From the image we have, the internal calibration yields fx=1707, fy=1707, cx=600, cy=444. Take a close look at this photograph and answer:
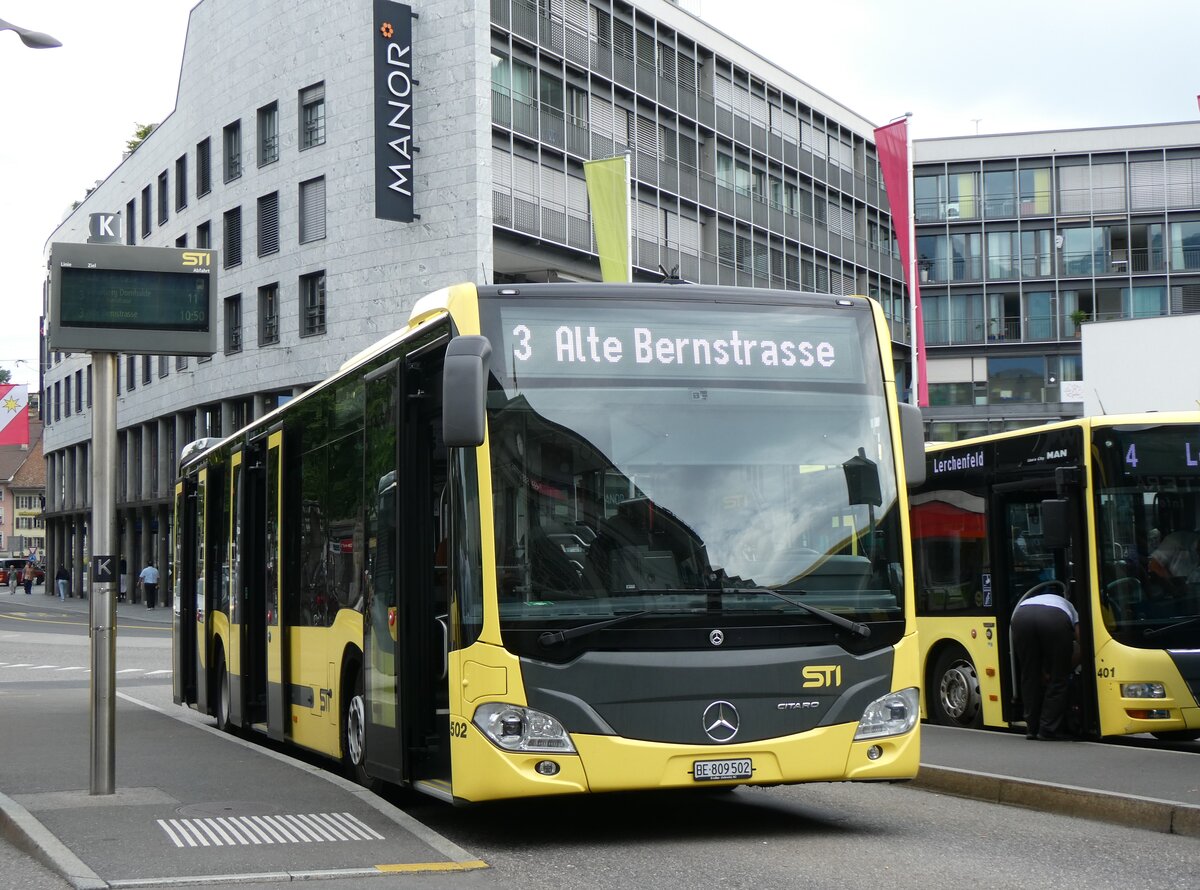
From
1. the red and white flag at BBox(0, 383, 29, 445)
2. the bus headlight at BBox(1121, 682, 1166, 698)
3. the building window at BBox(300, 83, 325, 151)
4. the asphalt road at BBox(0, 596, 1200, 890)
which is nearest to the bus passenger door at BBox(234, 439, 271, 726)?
the asphalt road at BBox(0, 596, 1200, 890)

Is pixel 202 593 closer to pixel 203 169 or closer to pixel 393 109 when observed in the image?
pixel 393 109

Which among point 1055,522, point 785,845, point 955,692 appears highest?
point 1055,522

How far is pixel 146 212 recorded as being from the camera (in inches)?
2510

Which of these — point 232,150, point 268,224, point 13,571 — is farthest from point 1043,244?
point 13,571

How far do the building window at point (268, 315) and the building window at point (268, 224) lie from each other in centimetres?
108

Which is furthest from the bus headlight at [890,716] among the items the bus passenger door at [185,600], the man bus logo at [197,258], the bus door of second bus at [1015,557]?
the bus passenger door at [185,600]

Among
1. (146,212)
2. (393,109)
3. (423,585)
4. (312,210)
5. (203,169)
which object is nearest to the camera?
(423,585)

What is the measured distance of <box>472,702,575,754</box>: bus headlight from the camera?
865 cm

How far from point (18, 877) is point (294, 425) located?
5735mm

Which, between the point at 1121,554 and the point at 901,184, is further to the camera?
the point at 901,184

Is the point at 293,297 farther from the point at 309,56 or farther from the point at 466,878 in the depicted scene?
the point at 466,878

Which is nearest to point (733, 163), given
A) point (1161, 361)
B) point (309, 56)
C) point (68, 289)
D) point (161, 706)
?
point (309, 56)

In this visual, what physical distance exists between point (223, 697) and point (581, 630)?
29.7 ft

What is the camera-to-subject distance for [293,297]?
47.7 meters
